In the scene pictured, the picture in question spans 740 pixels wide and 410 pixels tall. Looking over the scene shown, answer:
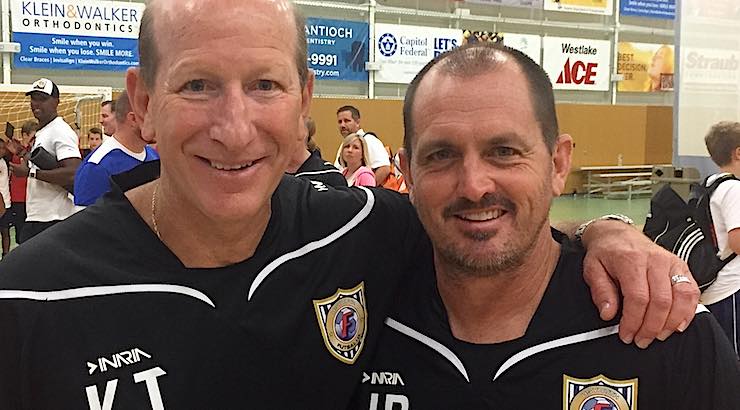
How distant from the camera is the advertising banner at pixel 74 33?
45.5ft

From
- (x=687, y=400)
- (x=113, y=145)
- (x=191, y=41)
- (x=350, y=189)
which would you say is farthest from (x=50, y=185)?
(x=687, y=400)

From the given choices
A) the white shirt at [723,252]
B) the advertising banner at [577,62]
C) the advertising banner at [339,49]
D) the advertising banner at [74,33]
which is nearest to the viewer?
the white shirt at [723,252]

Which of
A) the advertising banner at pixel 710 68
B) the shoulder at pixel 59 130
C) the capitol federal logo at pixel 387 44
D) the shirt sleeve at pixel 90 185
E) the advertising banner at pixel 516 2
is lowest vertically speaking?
the shirt sleeve at pixel 90 185

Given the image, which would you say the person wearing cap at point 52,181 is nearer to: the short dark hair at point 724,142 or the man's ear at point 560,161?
the short dark hair at point 724,142

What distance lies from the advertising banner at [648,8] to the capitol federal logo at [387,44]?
692 centimetres

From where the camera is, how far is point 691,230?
4.36m

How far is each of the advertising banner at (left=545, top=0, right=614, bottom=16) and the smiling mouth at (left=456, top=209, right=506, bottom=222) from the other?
18.2 metres

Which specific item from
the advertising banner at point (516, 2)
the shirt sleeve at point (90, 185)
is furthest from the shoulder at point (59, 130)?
the advertising banner at point (516, 2)

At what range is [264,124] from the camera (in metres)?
1.66

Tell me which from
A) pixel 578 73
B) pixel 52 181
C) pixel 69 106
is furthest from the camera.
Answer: pixel 578 73

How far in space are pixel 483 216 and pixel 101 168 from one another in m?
3.44

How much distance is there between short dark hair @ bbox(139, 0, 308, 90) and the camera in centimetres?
168

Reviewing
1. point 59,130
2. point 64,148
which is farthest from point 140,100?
point 59,130

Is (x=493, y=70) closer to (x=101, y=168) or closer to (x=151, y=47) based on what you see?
(x=151, y=47)
